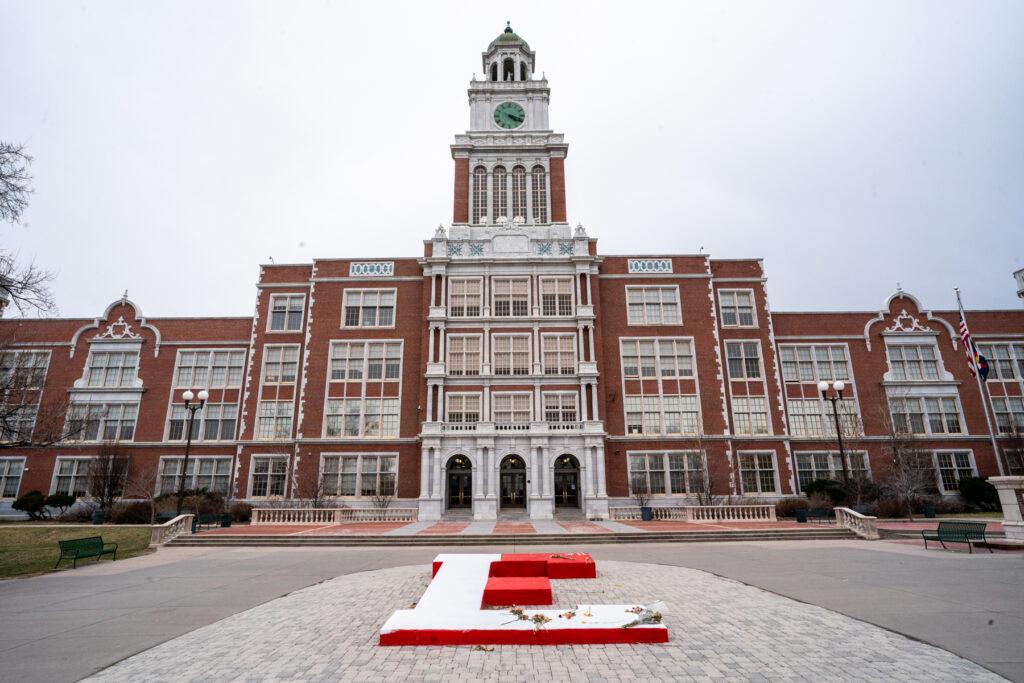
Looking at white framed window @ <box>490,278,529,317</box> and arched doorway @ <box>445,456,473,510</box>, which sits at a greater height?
white framed window @ <box>490,278,529,317</box>

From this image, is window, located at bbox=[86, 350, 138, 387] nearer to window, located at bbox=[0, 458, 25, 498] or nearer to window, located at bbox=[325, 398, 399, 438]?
window, located at bbox=[0, 458, 25, 498]

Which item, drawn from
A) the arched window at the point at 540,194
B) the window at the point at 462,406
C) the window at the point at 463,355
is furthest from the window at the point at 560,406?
the arched window at the point at 540,194

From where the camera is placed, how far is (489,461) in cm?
3228

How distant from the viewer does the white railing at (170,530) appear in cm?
2080

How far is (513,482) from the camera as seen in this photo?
33906 mm

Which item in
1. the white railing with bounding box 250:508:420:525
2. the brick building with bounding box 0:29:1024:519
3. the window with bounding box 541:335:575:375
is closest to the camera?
the white railing with bounding box 250:508:420:525

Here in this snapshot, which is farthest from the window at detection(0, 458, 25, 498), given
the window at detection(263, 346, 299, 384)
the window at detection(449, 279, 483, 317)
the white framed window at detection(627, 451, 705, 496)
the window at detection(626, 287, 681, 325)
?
the window at detection(626, 287, 681, 325)

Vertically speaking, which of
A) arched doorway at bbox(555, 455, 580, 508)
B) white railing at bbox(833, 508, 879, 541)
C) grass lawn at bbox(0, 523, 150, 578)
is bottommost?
grass lawn at bbox(0, 523, 150, 578)

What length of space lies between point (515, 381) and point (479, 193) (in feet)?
53.6

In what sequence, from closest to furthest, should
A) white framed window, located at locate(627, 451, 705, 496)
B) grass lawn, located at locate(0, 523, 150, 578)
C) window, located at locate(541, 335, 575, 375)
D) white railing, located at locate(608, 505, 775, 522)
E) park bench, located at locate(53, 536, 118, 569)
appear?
park bench, located at locate(53, 536, 118, 569)
grass lawn, located at locate(0, 523, 150, 578)
white railing, located at locate(608, 505, 775, 522)
white framed window, located at locate(627, 451, 705, 496)
window, located at locate(541, 335, 575, 375)

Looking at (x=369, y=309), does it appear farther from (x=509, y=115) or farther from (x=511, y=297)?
(x=509, y=115)

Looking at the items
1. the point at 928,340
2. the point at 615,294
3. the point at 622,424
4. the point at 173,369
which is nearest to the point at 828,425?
the point at 928,340

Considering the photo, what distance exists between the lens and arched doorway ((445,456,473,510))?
33.6 meters

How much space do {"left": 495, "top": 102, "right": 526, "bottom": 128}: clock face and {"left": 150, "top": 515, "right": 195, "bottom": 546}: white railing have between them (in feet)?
120
